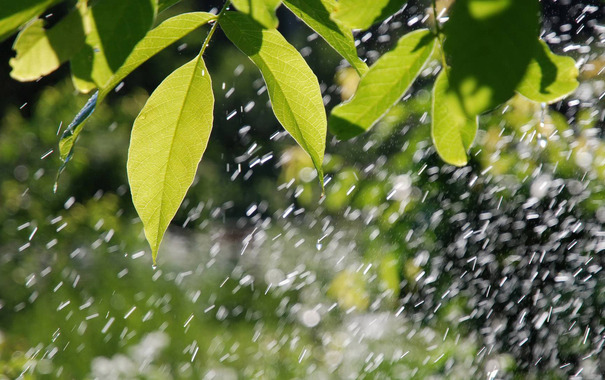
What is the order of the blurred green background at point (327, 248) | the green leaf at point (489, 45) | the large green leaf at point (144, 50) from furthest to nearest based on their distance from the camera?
1. the blurred green background at point (327, 248)
2. the large green leaf at point (144, 50)
3. the green leaf at point (489, 45)

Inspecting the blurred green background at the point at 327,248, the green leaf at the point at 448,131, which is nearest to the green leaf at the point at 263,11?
the green leaf at the point at 448,131

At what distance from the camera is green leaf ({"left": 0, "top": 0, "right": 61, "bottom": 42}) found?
0.90 feet

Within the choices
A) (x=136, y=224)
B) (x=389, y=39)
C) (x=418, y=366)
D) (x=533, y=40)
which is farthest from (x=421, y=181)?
(x=136, y=224)

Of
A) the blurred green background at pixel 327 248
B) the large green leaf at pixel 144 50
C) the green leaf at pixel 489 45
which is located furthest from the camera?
the blurred green background at pixel 327 248

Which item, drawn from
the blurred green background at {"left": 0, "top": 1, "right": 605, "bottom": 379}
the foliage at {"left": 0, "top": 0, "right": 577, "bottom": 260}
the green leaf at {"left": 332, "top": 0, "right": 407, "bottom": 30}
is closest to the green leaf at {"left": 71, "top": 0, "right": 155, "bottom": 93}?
the foliage at {"left": 0, "top": 0, "right": 577, "bottom": 260}

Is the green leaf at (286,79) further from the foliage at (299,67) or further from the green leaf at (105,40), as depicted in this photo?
the green leaf at (105,40)

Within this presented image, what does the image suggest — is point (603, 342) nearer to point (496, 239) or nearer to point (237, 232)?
point (496, 239)

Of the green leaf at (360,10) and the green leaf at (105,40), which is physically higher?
the green leaf at (105,40)

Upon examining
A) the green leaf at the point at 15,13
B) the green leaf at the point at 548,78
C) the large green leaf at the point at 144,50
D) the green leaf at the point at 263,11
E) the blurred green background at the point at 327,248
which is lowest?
the blurred green background at the point at 327,248

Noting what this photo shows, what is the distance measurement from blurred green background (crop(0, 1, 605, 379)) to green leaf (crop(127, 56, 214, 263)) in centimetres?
27

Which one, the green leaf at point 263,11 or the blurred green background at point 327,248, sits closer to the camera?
the green leaf at point 263,11

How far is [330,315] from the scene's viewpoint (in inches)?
117

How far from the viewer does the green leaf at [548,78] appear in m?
0.31

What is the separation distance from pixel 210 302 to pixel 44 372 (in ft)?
3.26
